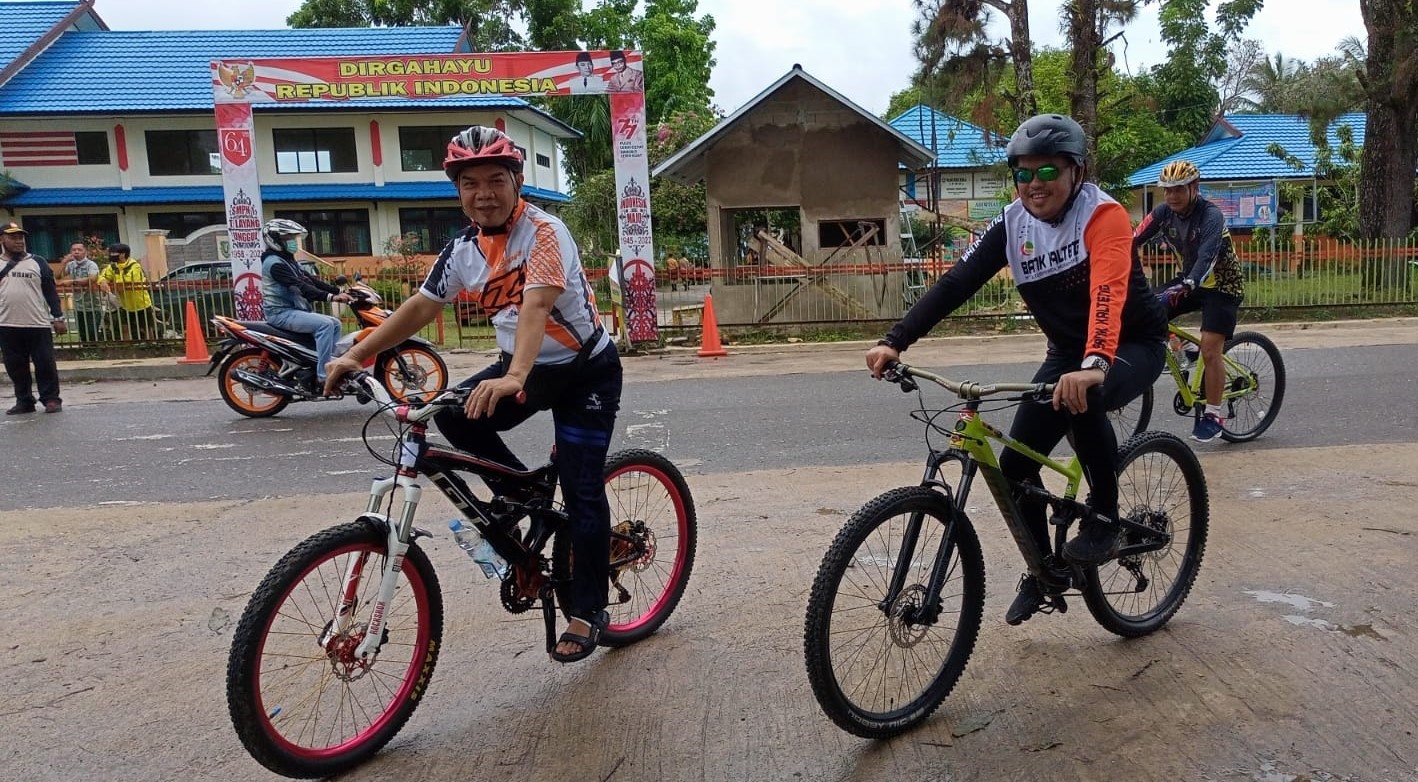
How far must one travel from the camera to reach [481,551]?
3.29 meters

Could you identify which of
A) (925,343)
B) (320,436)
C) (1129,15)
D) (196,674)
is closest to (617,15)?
(1129,15)

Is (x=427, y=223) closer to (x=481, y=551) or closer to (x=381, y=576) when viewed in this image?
(x=481, y=551)

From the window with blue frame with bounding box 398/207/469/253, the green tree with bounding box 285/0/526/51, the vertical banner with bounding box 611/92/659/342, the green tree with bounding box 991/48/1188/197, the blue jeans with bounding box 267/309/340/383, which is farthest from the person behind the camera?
the green tree with bounding box 285/0/526/51

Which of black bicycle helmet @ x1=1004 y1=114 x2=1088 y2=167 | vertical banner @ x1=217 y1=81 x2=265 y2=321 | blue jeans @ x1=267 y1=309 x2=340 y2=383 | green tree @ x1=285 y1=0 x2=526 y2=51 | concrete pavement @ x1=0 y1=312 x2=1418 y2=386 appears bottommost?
concrete pavement @ x1=0 y1=312 x2=1418 y2=386

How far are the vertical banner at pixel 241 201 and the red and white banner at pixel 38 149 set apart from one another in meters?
22.7

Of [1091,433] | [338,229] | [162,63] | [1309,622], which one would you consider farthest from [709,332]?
[162,63]

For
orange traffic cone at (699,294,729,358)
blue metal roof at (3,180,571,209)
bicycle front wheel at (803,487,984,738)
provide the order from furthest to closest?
1. blue metal roof at (3,180,571,209)
2. orange traffic cone at (699,294,729,358)
3. bicycle front wheel at (803,487,984,738)

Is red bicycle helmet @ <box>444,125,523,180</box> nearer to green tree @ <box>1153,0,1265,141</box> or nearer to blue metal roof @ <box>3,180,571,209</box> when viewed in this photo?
blue metal roof @ <box>3,180,571,209</box>

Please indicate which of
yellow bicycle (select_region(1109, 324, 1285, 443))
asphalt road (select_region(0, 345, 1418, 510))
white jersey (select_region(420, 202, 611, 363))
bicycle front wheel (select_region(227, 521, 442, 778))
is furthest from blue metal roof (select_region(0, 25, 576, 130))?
bicycle front wheel (select_region(227, 521, 442, 778))

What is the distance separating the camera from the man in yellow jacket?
14.8m

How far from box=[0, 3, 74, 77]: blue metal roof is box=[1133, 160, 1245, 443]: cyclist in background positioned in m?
38.9

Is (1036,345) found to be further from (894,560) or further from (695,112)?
(695,112)

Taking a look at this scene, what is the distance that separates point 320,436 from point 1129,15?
614 inches

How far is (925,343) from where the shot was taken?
1495cm
